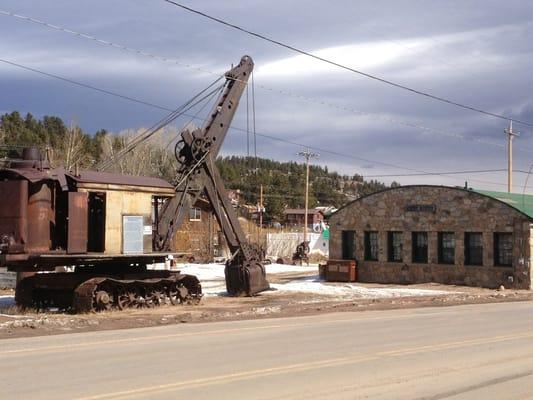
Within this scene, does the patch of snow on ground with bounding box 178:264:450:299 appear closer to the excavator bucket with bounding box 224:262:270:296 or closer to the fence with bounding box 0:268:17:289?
the excavator bucket with bounding box 224:262:270:296

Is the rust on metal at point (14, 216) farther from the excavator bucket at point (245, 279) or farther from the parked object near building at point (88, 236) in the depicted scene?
the excavator bucket at point (245, 279)

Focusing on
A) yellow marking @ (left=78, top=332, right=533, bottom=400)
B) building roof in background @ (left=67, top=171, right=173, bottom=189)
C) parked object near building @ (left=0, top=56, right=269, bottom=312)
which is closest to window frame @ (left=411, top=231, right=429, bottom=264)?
parked object near building @ (left=0, top=56, right=269, bottom=312)

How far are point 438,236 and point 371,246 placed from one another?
435 centimetres

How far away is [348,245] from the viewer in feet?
133

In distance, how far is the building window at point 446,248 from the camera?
3591 centimetres

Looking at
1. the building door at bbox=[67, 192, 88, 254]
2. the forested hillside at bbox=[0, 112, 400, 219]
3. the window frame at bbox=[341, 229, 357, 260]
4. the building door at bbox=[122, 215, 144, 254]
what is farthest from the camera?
the forested hillside at bbox=[0, 112, 400, 219]

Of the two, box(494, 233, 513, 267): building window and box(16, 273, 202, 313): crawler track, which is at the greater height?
box(494, 233, 513, 267): building window

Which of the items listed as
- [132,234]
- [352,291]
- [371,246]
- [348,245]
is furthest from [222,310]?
[348,245]

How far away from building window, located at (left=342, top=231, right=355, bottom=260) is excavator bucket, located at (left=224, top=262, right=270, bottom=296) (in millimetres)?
12705

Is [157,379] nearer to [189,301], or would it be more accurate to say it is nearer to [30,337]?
[30,337]

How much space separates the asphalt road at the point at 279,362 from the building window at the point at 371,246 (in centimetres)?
2218

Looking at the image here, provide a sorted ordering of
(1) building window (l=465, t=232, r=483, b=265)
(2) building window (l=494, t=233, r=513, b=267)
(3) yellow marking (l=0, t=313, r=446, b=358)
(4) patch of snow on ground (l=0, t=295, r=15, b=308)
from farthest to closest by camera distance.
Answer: (1) building window (l=465, t=232, r=483, b=265) → (2) building window (l=494, t=233, r=513, b=267) → (4) patch of snow on ground (l=0, t=295, r=15, b=308) → (3) yellow marking (l=0, t=313, r=446, b=358)

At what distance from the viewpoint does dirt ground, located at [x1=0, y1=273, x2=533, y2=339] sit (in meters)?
16.9

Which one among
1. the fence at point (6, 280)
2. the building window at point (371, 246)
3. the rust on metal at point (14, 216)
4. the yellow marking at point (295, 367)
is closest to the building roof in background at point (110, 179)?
the rust on metal at point (14, 216)
